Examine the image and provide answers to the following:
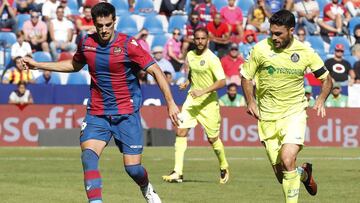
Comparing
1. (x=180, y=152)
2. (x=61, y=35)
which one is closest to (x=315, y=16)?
(x=61, y=35)

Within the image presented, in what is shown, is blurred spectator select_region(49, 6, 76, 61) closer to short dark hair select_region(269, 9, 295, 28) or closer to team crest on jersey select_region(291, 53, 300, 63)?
team crest on jersey select_region(291, 53, 300, 63)

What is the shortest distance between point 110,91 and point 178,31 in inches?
741

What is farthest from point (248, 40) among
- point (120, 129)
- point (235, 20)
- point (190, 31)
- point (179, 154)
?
point (120, 129)

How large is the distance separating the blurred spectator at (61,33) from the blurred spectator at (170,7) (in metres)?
3.53

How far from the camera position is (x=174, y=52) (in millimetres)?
29562

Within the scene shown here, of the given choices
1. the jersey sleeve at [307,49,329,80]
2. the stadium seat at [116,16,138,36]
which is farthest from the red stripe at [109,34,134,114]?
the stadium seat at [116,16,138,36]

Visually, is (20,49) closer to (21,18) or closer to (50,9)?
(21,18)

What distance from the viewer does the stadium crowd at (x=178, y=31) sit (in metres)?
28.6

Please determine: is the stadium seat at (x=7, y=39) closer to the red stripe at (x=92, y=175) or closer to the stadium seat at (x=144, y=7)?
the stadium seat at (x=144, y=7)

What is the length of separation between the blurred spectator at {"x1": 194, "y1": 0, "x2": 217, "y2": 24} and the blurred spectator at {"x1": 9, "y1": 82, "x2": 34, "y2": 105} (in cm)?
598

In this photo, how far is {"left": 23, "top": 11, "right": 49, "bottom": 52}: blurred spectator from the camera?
94.7ft

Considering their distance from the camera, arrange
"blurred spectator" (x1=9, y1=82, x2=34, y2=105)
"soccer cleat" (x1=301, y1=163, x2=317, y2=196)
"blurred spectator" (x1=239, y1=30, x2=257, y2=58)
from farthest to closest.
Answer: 1. "blurred spectator" (x1=239, y1=30, x2=257, y2=58)
2. "blurred spectator" (x1=9, y1=82, x2=34, y2=105)
3. "soccer cleat" (x1=301, y1=163, x2=317, y2=196)

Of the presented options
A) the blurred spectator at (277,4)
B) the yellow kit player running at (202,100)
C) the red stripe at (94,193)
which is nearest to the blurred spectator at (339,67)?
the blurred spectator at (277,4)

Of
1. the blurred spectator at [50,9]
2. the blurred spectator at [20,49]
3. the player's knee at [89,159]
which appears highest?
the blurred spectator at [50,9]
